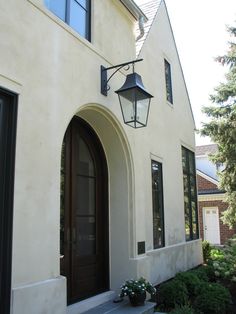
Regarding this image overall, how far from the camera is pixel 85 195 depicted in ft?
20.6

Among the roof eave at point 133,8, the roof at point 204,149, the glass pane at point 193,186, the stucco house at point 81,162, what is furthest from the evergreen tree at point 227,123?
the roof at point 204,149

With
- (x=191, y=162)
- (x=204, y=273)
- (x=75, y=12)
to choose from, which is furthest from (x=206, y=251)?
(x=75, y=12)

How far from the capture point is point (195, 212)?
11641 mm

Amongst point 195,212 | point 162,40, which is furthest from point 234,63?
point 195,212

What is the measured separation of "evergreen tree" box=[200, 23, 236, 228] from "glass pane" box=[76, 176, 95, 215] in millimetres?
8010

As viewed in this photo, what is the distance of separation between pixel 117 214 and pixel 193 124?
21.7 ft

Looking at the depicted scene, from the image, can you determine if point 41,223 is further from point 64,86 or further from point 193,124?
point 193,124

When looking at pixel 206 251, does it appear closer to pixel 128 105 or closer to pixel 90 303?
pixel 90 303

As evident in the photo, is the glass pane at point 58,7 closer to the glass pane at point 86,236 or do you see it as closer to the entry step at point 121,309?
the glass pane at point 86,236

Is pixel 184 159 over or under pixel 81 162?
over

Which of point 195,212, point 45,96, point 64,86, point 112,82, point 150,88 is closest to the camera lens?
point 45,96

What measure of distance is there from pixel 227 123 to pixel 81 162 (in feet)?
28.1

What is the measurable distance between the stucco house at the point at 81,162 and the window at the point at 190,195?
0.28 meters

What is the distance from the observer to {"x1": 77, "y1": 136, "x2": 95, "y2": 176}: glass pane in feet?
20.6
